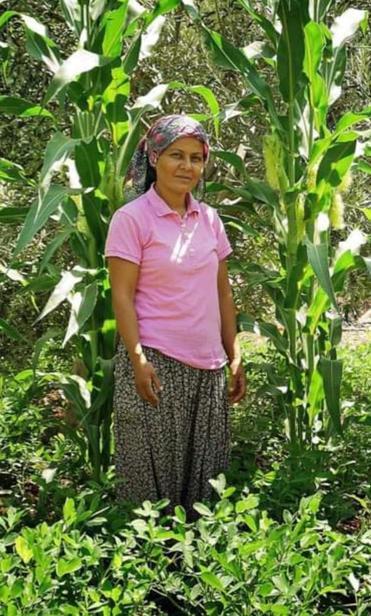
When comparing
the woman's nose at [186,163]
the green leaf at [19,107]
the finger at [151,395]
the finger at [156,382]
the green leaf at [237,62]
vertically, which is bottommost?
the finger at [151,395]

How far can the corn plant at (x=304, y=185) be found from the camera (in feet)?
9.57

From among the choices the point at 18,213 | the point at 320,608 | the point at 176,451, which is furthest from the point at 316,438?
the point at 18,213

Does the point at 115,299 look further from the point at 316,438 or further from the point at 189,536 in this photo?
the point at 316,438

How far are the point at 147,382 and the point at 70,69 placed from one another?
930 millimetres

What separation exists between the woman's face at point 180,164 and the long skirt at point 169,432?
51cm

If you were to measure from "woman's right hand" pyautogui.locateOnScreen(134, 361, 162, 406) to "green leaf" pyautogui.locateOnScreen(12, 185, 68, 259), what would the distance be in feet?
1.64

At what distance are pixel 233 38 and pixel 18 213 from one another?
67.7 inches

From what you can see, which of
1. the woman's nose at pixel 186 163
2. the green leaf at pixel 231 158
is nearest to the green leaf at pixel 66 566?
the woman's nose at pixel 186 163

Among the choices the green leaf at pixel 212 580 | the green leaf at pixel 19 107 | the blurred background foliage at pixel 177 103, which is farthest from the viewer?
the blurred background foliage at pixel 177 103

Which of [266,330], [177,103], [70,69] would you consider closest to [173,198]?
[70,69]

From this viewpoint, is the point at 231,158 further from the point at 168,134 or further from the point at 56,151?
the point at 56,151

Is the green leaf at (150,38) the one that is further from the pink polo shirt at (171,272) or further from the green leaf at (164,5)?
the pink polo shirt at (171,272)

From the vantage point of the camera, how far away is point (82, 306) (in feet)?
9.30

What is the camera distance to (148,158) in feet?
9.14
